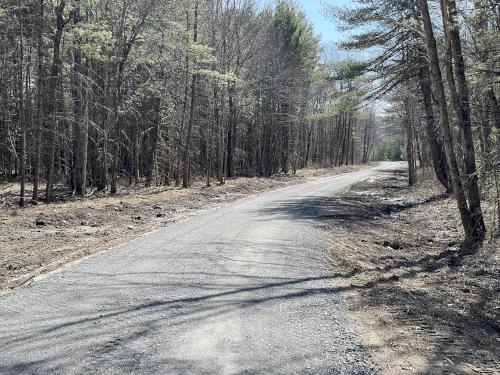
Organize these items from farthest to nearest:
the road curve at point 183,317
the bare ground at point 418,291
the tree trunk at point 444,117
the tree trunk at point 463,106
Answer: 1. the tree trunk at point 444,117
2. the tree trunk at point 463,106
3. the bare ground at point 418,291
4. the road curve at point 183,317

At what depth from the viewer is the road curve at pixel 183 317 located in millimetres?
4125

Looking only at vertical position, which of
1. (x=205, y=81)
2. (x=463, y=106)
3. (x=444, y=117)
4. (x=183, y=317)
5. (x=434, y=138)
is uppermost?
(x=205, y=81)

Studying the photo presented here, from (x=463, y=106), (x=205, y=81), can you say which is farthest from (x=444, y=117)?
(x=205, y=81)

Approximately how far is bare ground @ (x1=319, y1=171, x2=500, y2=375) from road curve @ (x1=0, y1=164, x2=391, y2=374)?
15.4 inches

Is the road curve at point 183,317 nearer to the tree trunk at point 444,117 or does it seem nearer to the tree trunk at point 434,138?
the tree trunk at point 444,117

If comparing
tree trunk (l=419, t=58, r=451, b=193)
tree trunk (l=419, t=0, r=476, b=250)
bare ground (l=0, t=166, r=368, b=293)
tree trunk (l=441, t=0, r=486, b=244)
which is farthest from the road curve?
tree trunk (l=419, t=58, r=451, b=193)

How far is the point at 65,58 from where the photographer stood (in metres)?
18.4

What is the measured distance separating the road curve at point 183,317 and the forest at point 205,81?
4635 millimetres

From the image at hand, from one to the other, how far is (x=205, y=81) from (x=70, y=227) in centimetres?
1671

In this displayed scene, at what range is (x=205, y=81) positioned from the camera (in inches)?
1081

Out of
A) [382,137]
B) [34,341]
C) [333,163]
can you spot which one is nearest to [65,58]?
[34,341]

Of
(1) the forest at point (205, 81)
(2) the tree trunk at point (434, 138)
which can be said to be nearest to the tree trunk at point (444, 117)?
(1) the forest at point (205, 81)

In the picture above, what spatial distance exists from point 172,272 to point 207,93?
2348cm

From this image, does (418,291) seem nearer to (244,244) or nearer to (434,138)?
(244,244)
